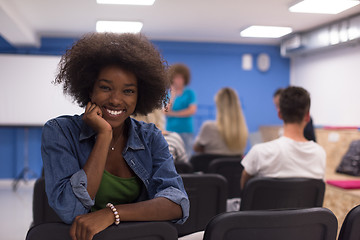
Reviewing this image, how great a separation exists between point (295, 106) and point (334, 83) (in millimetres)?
4536

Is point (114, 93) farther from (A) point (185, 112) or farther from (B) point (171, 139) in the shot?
(A) point (185, 112)

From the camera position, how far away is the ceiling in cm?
A: 478

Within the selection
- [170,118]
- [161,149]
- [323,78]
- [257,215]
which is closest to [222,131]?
[170,118]

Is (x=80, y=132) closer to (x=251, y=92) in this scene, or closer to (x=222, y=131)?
(x=222, y=131)

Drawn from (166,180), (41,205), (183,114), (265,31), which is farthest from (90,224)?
(265,31)

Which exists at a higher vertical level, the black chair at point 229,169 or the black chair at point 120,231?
the black chair at point 120,231

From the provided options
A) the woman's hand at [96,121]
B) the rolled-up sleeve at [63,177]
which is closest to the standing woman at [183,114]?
the woman's hand at [96,121]

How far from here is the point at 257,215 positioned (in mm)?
1053

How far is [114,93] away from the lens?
1.33m

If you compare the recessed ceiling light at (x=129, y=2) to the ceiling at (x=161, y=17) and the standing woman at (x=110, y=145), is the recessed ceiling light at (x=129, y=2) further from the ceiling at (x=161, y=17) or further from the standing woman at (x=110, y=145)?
the standing woman at (x=110, y=145)

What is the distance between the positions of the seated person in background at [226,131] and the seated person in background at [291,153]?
946 millimetres

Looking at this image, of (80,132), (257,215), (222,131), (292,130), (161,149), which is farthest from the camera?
(222,131)

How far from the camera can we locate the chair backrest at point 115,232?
3.21 ft

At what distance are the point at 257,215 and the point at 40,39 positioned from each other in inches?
259
